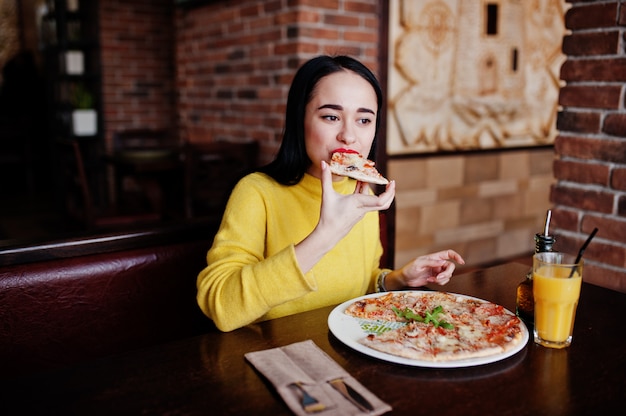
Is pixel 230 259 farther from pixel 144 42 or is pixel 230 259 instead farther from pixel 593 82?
pixel 144 42

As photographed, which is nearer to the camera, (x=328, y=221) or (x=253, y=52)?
(x=328, y=221)

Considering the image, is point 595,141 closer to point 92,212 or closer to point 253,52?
point 253,52

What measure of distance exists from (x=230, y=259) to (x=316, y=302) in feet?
0.95

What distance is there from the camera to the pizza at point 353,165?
55.1 inches

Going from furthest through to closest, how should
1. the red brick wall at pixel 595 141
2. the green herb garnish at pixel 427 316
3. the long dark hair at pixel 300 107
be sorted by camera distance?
the red brick wall at pixel 595 141, the long dark hair at pixel 300 107, the green herb garnish at pixel 427 316

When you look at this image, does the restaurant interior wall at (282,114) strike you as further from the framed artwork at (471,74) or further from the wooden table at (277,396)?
the wooden table at (277,396)

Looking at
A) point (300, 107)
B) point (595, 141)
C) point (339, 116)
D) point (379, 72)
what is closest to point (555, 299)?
point (339, 116)

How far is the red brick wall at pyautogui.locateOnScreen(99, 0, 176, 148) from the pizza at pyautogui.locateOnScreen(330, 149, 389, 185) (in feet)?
15.1

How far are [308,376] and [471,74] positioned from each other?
352 cm

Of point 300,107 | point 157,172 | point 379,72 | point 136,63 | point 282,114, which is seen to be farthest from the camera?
point 136,63

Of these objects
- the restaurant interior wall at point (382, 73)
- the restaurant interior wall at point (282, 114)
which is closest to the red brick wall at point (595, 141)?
the restaurant interior wall at point (382, 73)

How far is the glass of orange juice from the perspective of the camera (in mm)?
1154

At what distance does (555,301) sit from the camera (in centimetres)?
116

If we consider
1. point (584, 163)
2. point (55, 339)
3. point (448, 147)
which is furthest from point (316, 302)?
point (448, 147)
